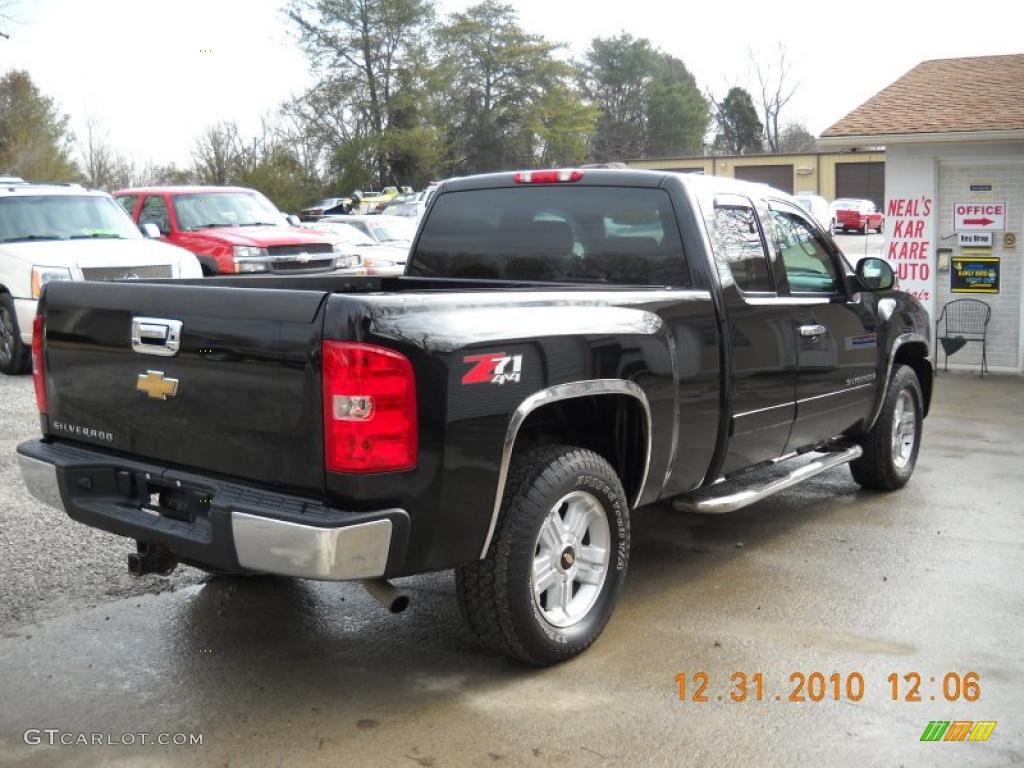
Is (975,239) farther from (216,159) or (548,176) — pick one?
(216,159)

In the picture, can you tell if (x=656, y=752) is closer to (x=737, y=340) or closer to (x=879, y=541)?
(x=737, y=340)

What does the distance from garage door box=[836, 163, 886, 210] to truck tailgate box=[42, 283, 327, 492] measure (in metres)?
59.2

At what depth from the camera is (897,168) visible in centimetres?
1277

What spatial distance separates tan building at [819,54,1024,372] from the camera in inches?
481

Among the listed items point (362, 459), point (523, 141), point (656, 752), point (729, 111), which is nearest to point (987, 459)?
point (656, 752)

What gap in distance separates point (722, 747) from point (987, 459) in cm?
536

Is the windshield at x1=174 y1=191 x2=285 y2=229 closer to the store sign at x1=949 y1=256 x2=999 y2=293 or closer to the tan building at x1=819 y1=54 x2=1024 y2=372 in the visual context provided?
the tan building at x1=819 y1=54 x2=1024 y2=372

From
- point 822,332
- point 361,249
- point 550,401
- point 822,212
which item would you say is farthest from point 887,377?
point 822,212

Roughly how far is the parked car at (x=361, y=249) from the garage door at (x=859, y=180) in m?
39.8

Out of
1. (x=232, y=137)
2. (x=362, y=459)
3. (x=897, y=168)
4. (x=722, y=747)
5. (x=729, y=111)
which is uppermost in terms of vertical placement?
(x=729, y=111)

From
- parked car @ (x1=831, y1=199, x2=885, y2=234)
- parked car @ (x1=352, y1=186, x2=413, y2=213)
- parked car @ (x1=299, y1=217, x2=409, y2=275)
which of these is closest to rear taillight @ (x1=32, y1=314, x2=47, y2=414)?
parked car @ (x1=299, y1=217, x2=409, y2=275)

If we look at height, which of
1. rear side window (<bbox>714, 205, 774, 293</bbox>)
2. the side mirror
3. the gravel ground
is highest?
rear side window (<bbox>714, 205, 774, 293</bbox>)

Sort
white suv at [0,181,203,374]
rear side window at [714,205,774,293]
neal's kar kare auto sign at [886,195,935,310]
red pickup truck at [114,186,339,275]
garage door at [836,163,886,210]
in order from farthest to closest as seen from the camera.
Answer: garage door at [836,163,886,210] → red pickup truck at [114,186,339,275] → neal's kar kare auto sign at [886,195,935,310] → white suv at [0,181,203,374] → rear side window at [714,205,774,293]

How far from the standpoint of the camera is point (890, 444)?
7.03 meters
